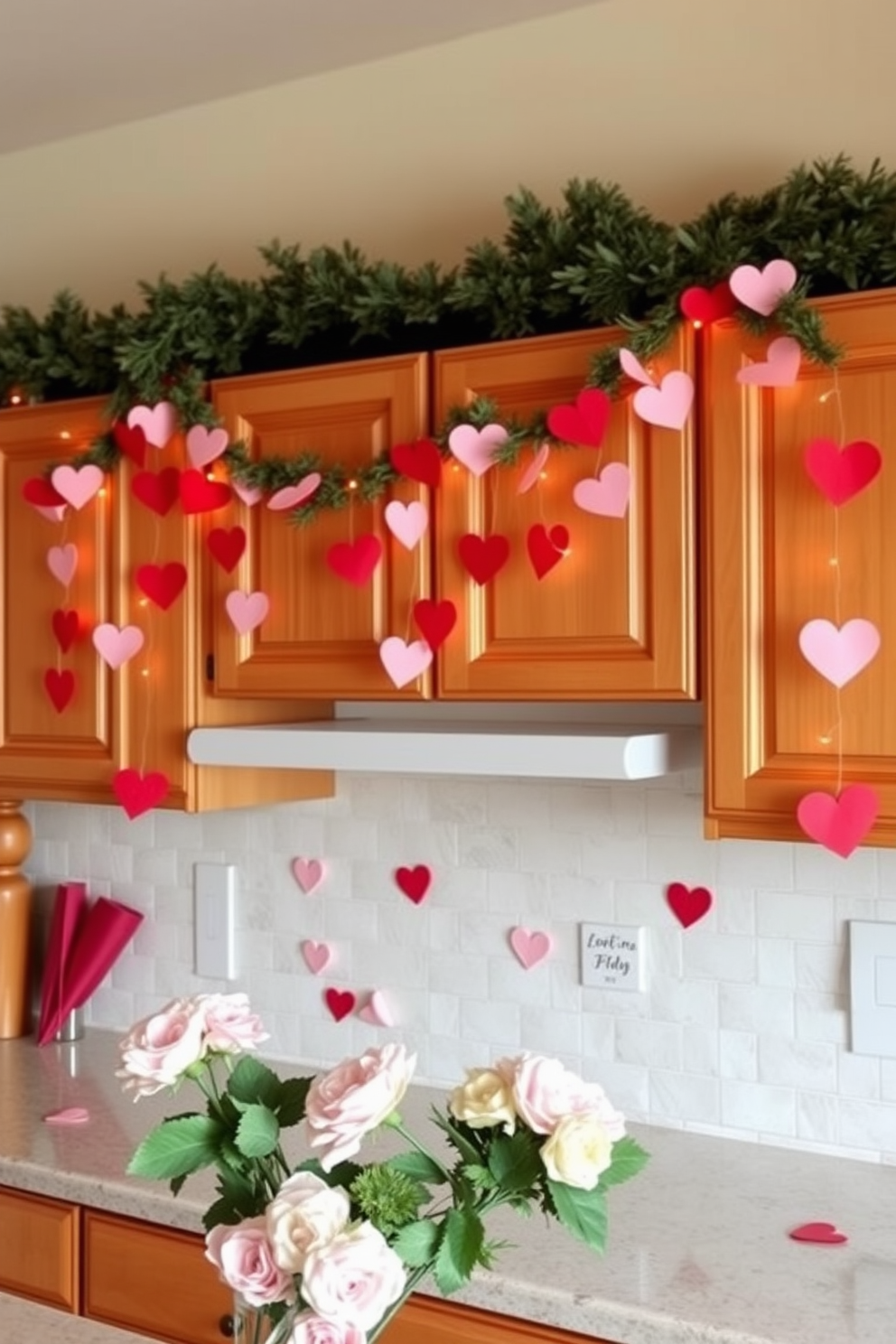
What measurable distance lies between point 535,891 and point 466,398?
84 cm

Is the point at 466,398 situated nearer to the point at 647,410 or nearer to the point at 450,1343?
the point at 647,410

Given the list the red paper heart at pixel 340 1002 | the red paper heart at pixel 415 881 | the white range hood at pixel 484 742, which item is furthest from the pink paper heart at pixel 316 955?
the white range hood at pixel 484 742

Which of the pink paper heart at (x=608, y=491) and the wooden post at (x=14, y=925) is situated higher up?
the pink paper heart at (x=608, y=491)

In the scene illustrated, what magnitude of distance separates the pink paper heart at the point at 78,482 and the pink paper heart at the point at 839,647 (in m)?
1.29

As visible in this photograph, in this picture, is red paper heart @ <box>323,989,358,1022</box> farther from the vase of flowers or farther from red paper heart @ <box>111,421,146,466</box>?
the vase of flowers

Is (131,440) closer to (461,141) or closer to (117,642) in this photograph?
(117,642)

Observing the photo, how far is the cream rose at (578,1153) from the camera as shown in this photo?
3.10 feet

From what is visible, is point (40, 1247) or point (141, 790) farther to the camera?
point (141, 790)

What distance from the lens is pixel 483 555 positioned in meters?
2.12

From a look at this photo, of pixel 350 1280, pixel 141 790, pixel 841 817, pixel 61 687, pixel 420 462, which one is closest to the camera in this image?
pixel 350 1280

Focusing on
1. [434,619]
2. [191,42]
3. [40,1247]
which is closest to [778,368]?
[434,619]

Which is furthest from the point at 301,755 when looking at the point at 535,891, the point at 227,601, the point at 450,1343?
Result: the point at 450,1343

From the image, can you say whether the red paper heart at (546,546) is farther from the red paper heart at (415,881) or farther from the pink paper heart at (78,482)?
the pink paper heart at (78,482)

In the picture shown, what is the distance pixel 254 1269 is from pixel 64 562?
5.99 feet
